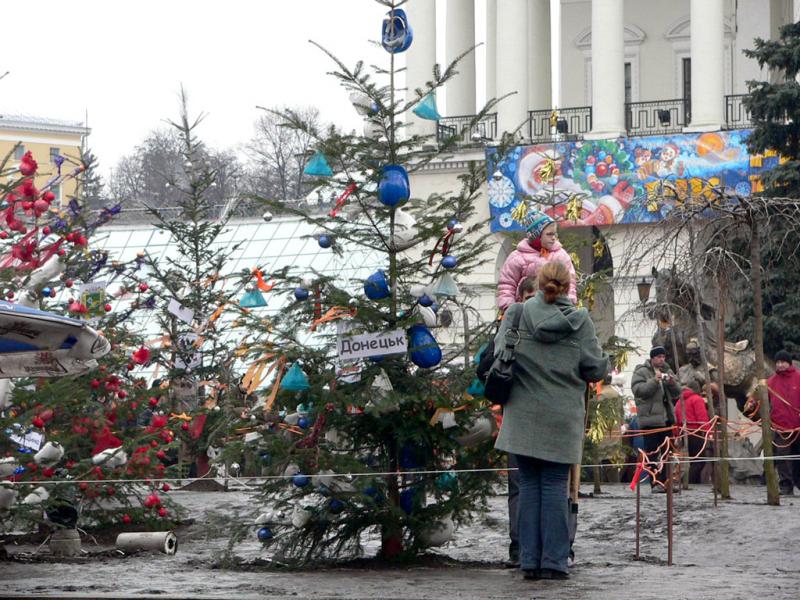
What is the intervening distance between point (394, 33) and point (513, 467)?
325cm

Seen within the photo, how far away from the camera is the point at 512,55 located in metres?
51.9

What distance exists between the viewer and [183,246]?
3036 cm

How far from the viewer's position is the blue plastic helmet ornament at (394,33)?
12945 millimetres

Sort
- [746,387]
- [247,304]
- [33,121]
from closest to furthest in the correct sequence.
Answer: [247,304]
[746,387]
[33,121]

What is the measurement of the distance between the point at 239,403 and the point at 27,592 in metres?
4.08

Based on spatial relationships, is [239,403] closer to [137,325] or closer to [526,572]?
[526,572]

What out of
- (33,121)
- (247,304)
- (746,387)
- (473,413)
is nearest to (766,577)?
(473,413)

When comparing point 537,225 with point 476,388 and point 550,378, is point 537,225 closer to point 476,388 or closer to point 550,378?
point 476,388

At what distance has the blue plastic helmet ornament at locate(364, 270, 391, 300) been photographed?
12.1m

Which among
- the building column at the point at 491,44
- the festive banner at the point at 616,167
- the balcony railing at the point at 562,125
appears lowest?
the festive banner at the point at 616,167

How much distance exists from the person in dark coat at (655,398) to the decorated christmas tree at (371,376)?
32.2 feet

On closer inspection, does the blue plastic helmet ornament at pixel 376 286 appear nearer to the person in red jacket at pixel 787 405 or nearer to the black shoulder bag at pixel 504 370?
the black shoulder bag at pixel 504 370

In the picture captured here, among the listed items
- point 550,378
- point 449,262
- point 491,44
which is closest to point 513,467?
point 550,378

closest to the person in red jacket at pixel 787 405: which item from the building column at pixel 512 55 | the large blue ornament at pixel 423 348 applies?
the large blue ornament at pixel 423 348
